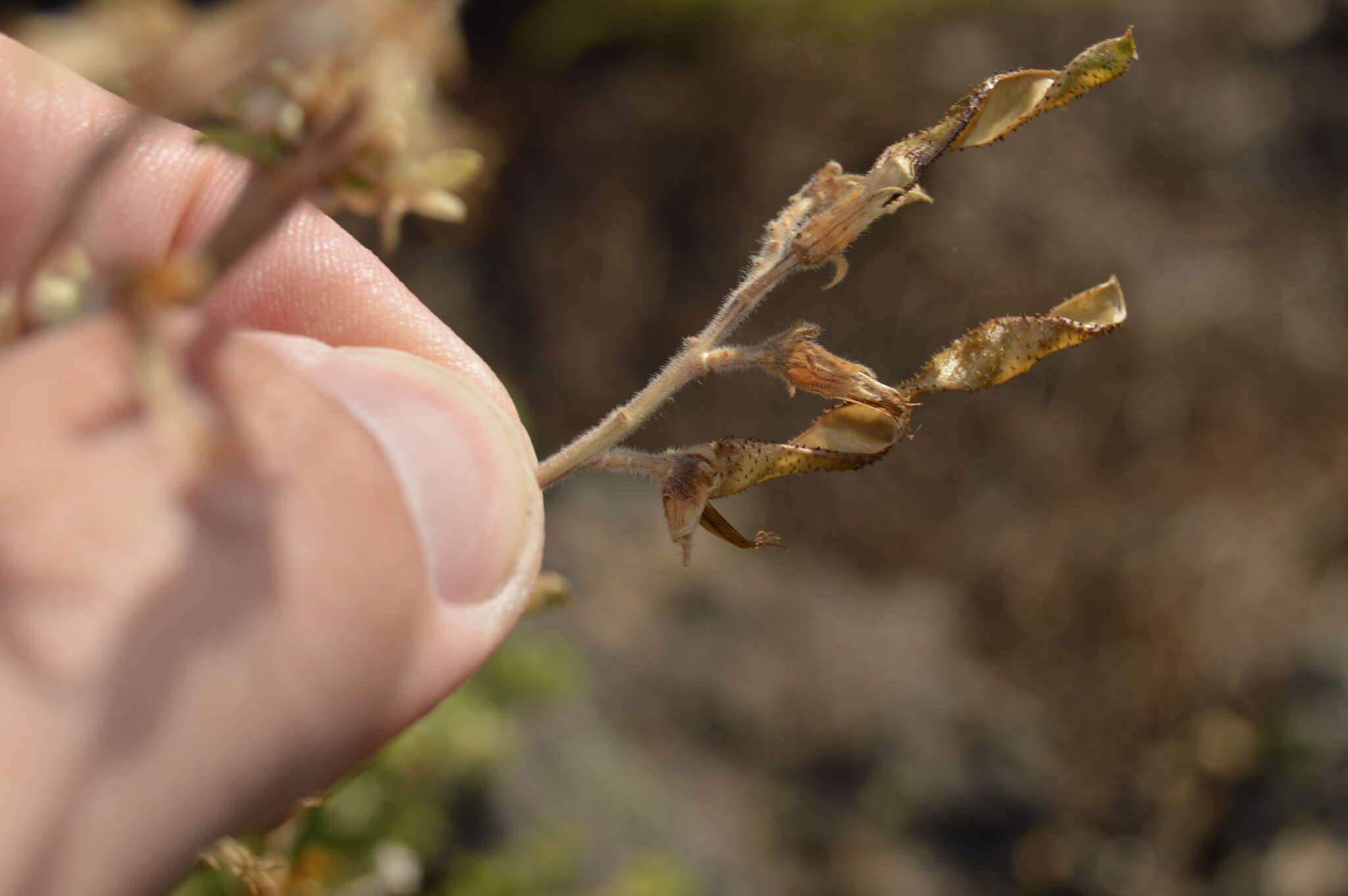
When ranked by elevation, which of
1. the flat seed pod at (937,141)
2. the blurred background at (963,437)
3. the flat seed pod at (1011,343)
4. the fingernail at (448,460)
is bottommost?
the blurred background at (963,437)

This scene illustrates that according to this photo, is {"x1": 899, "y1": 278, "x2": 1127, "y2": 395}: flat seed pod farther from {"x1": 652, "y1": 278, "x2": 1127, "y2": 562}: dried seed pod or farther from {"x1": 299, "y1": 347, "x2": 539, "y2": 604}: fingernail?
{"x1": 299, "y1": 347, "x2": 539, "y2": 604}: fingernail

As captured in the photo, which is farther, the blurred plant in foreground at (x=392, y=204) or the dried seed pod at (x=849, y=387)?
the dried seed pod at (x=849, y=387)

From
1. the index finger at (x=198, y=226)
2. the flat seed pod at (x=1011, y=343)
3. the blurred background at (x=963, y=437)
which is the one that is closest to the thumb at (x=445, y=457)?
the index finger at (x=198, y=226)

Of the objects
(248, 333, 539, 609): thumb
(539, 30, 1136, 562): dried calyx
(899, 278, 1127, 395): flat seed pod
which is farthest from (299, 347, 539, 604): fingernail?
(899, 278, 1127, 395): flat seed pod

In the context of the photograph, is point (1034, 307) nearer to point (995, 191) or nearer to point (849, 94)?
point (995, 191)

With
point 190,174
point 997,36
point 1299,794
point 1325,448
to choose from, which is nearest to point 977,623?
point 1299,794

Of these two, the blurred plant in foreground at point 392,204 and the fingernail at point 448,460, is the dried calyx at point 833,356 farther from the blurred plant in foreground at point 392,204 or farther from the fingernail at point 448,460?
the fingernail at point 448,460

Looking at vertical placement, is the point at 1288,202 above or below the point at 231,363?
below
